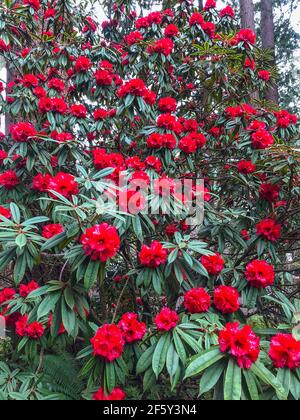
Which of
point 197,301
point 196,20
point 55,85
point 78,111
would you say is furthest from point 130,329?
point 196,20

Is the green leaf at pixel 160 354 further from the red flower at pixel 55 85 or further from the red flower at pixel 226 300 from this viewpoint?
the red flower at pixel 55 85

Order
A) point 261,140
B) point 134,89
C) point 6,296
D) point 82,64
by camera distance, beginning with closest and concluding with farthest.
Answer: point 6,296 → point 261,140 → point 134,89 → point 82,64

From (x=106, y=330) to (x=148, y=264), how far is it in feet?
1.14

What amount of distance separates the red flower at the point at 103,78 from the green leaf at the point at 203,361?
2005mm

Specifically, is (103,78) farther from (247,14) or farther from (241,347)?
(247,14)

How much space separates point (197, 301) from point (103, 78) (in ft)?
5.70

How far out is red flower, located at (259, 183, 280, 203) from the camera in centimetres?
208

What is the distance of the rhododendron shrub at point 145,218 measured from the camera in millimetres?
1312

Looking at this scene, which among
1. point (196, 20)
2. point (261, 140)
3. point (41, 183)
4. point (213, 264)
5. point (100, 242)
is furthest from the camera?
point (196, 20)

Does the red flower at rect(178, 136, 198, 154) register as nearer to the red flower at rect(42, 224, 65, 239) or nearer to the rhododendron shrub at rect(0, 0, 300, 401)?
the rhododendron shrub at rect(0, 0, 300, 401)

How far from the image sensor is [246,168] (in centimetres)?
217

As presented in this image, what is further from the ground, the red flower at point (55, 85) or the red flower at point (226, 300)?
the red flower at point (55, 85)

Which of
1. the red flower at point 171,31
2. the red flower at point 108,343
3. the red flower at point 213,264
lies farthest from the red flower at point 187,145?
the red flower at point 108,343

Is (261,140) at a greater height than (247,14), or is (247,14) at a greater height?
(247,14)
